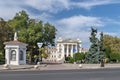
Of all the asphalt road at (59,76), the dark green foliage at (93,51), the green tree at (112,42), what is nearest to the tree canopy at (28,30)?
the dark green foliage at (93,51)

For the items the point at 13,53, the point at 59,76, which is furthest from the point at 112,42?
the point at 59,76

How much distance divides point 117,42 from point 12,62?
209ft

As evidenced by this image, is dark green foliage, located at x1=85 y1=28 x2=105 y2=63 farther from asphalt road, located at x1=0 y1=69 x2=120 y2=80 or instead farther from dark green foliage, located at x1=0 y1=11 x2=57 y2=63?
asphalt road, located at x1=0 y1=69 x2=120 y2=80

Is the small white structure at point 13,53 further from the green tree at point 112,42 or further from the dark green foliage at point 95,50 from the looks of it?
the green tree at point 112,42

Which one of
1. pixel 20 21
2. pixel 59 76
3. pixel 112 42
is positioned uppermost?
pixel 20 21

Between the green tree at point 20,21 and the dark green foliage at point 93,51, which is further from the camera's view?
the green tree at point 20,21

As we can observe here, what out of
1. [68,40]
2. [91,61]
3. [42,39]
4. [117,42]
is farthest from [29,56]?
[68,40]

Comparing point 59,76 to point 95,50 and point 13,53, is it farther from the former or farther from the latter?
point 95,50

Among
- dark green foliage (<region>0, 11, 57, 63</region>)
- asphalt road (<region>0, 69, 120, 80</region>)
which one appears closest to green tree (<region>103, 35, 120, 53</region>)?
dark green foliage (<region>0, 11, 57, 63</region>)

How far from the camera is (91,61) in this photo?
253ft

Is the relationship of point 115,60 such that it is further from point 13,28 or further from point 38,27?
point 13,28

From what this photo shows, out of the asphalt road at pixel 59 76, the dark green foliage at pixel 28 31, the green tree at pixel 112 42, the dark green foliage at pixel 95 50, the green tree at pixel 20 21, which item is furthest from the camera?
the green tree at pixel 112 42

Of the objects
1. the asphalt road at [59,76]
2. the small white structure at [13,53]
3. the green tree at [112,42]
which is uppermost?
the green tree at [112,42]

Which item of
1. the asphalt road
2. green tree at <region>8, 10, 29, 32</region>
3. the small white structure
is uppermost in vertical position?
green tree at <region>8, 10, 29, 32</region>
